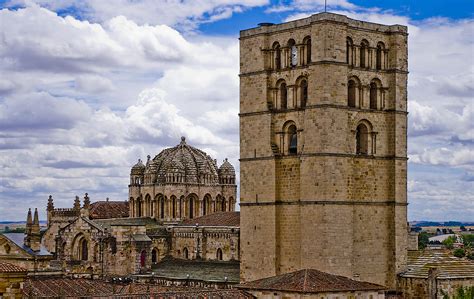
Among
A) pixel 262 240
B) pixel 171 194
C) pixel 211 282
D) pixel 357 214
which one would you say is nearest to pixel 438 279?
pixel 357 214

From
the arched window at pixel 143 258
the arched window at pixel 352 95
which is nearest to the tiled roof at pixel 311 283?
the arched window at pixel 352 95

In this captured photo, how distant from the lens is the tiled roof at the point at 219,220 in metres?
78.8

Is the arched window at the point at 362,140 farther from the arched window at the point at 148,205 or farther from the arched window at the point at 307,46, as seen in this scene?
the arched window at the point at 148,205

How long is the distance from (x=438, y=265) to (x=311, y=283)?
9509mm

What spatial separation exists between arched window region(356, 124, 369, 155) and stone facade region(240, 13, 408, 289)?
0.18ft

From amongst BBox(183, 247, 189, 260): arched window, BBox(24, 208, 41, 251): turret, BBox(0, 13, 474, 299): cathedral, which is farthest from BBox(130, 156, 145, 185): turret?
BBox(0, 13, 474, 299): cathedral

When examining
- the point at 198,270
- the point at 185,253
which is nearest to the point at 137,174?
the point at 185,253

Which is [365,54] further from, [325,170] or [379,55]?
[325,170]

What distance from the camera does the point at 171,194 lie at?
87.6 m

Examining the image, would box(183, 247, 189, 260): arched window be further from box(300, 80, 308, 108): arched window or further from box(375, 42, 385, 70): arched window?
box(375, 42, 385, 70): arched window

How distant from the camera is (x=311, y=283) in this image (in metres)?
52.7

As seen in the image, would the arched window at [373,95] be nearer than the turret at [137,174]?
Yes

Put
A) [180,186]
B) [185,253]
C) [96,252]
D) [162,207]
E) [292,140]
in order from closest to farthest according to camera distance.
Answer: [292,140] < [185,253] < [96,252] < [180,186] < [162,207]

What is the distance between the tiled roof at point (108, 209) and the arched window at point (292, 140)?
41759 millimetres
